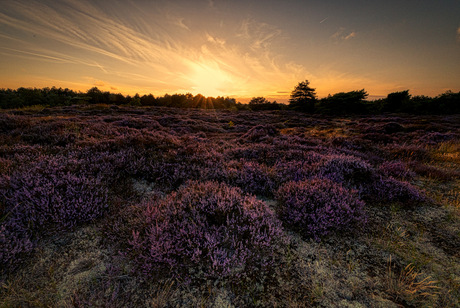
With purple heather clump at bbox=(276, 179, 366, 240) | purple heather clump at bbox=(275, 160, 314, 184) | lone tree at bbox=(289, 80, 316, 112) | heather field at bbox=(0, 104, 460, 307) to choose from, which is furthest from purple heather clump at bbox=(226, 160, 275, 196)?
lone tree at bbox=(289, 80, 316, 112)

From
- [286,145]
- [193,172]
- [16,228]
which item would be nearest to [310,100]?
[286,145]

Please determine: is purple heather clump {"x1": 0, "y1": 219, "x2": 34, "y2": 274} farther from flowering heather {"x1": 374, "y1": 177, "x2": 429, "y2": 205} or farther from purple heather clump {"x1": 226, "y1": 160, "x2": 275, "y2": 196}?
flowering heather {"x1": 374, "y1": 177, "x2": 429, "y2": 205}

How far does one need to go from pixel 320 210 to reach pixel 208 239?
1706 millimetres

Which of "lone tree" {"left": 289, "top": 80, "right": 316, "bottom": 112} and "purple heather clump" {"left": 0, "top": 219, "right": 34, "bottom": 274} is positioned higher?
"lone tree" {"left": 289, "top": 80, "right": 316, "bottom": 112}

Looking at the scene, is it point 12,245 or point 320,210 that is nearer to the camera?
point 12,245

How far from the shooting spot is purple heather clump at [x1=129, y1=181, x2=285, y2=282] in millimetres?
1905

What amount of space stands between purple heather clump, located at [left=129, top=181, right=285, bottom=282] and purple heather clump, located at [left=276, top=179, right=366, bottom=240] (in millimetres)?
394

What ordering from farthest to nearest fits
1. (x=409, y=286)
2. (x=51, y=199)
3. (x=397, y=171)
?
(x=397, y=171) → (x=51, y=199) → (x=409, y=286)

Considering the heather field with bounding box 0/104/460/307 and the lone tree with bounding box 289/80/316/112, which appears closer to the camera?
the heather field with bounding box 0/104/460/307

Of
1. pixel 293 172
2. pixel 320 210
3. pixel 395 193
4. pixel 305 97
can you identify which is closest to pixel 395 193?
pixel 395 193

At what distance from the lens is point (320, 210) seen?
2623 mm

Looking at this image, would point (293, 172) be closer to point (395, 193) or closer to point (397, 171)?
point (395, 193)

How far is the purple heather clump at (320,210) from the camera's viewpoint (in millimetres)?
2541

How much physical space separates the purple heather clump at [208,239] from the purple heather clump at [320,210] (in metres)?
0.39
